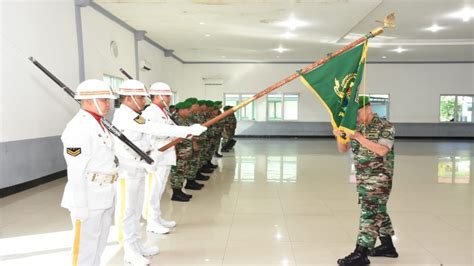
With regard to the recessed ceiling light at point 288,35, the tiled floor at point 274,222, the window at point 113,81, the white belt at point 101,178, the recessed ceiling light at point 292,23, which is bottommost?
the tiled floor at point 274,222

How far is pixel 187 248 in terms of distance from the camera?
3.44 meters

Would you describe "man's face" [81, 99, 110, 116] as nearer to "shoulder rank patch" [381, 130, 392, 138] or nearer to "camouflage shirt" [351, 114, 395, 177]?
"camouflage shirt" [351, 114, 395, 177]

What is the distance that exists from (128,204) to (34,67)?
396 cm

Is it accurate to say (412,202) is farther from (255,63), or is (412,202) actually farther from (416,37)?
(255,63)

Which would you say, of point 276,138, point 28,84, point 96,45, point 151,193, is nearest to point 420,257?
point 151,193

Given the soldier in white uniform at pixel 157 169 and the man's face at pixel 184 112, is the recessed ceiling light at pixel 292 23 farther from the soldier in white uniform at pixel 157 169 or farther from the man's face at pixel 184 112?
the soldier in white uniform at pixel 157 169

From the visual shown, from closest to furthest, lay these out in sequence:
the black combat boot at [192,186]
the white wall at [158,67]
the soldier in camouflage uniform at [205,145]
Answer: the black combat boot at [192,186]
the soldier in camouflage uniform at [205,145]
the white wall at [158,67]

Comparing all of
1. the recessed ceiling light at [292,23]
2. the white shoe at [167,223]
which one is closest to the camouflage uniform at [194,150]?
the white shoe at [167,223]

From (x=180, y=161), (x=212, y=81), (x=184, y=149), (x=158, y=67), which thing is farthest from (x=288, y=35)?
(x=212, y=81)

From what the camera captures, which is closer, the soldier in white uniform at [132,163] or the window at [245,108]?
the soldier in white uniform at [132,163]

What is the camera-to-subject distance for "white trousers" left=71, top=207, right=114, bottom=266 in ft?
7.21

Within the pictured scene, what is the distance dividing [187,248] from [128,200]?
830mm

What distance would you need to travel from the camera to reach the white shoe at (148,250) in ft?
10.5

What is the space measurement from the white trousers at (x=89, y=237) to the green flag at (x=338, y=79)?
179 cm
